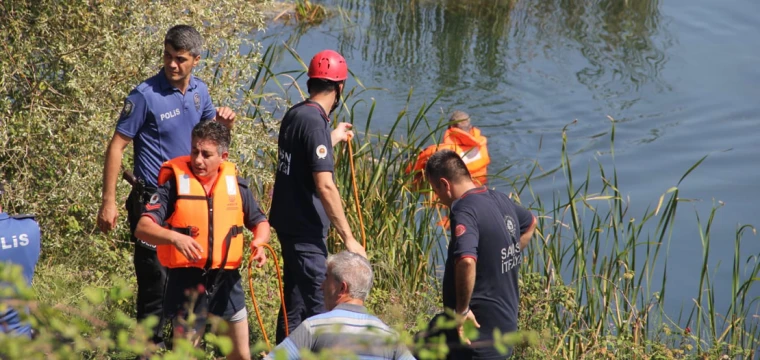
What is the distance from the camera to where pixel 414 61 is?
16406 millimetres

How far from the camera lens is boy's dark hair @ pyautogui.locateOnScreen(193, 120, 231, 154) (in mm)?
4656

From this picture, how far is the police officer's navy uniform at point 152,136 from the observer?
5.03 m

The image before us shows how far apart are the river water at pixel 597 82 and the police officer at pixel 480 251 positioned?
5.05m

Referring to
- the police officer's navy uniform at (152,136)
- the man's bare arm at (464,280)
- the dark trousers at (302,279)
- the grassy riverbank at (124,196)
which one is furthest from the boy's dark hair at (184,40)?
the man's bare arm at (464,280)

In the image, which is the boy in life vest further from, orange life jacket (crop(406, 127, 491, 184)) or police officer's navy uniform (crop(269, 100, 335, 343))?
orange life jacket (crop(406, 127, 491, 184))

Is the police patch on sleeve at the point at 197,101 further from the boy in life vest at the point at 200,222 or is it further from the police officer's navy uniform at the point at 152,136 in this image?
the boy in life vest at the point at 200,222

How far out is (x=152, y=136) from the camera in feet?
16.8

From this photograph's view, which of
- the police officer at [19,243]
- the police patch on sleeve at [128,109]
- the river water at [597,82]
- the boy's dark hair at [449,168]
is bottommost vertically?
the river water at [597,82]

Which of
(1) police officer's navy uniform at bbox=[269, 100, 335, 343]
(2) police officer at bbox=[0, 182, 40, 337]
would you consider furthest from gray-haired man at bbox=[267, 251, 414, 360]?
(2) police officer at bbox=[0, 182, 40, 337]

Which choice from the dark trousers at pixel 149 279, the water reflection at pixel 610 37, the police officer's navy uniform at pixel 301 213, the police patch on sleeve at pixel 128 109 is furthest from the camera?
the water reflection at pixel 610 37

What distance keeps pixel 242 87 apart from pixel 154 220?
284 cm

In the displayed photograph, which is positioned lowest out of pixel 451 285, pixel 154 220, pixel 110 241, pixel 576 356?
pixel 576 356

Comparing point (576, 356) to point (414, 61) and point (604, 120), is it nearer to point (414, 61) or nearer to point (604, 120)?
point (604, 120)

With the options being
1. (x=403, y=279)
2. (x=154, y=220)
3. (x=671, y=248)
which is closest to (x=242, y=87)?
(x=403, y=279)
